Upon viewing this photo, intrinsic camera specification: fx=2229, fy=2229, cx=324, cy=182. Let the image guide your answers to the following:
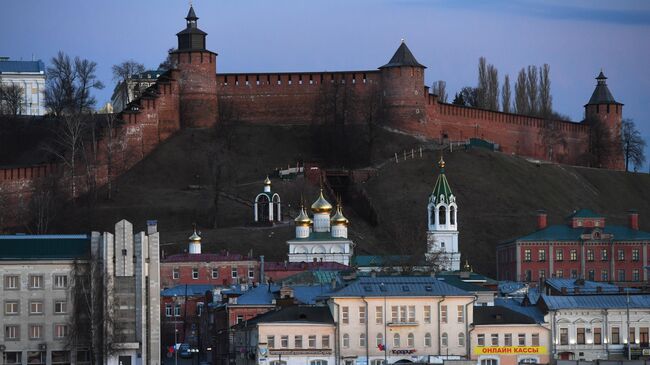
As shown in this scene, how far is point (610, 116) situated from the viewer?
7372 inches

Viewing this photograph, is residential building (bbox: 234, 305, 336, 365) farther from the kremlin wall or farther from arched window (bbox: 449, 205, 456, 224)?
the kremlin wall

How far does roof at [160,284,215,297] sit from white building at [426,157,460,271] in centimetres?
1824

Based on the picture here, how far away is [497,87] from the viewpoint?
193625 mm

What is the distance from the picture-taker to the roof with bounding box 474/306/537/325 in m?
97.2

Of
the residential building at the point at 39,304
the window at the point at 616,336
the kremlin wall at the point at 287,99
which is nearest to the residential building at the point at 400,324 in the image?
the window at the point at 616,336

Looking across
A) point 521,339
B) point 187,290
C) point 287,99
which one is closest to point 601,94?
point 287,99

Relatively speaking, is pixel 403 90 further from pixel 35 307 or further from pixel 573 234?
pixel 35 307

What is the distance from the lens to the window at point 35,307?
325 ft

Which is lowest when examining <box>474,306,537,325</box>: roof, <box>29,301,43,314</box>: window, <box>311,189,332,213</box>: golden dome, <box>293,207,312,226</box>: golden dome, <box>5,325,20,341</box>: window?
<box>5,325,20,341</box>: window

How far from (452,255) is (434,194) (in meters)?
5.76

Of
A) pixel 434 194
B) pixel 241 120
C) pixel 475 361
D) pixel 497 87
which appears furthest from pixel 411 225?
pixel 475 361

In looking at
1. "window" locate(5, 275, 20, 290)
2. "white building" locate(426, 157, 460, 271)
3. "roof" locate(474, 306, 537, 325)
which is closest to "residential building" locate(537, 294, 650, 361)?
"roof" locate(474, 306, 537, 325)

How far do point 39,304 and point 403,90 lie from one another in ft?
247

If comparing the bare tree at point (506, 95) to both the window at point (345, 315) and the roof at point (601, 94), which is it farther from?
the window at point (345, 315)
